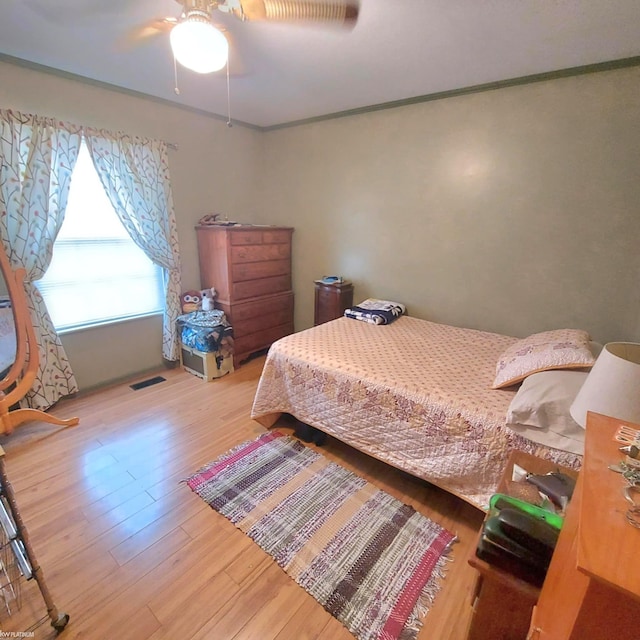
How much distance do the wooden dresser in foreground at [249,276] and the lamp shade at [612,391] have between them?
276 cm

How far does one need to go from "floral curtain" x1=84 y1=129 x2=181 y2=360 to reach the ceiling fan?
1431 mm

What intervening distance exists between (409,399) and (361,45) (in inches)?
79.6

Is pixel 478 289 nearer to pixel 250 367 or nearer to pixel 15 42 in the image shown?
pixel 250 367

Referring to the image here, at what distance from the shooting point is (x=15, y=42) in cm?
192

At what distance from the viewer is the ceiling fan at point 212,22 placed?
135 cm

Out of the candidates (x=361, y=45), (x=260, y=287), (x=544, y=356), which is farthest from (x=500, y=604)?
(x=260, y=287)

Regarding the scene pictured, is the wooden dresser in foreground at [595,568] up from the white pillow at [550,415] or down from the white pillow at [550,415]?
up

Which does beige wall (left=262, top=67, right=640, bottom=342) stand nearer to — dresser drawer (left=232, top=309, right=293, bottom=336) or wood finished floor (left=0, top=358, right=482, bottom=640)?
dresser drawer (left=232, top=309, right=293, bottom=336)

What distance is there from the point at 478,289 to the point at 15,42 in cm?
350

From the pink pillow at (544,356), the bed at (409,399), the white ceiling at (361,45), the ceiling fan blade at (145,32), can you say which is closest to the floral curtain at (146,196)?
the white ceiling at (361,45)

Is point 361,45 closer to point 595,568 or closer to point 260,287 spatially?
point 260,287

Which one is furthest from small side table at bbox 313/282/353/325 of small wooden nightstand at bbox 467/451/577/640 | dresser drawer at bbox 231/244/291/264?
small wooden nightstand at bbox 467/451/577/640

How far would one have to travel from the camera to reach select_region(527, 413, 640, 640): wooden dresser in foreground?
505mm

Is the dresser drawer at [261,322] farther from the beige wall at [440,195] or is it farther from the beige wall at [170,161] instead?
the beige wall at [170,161]
